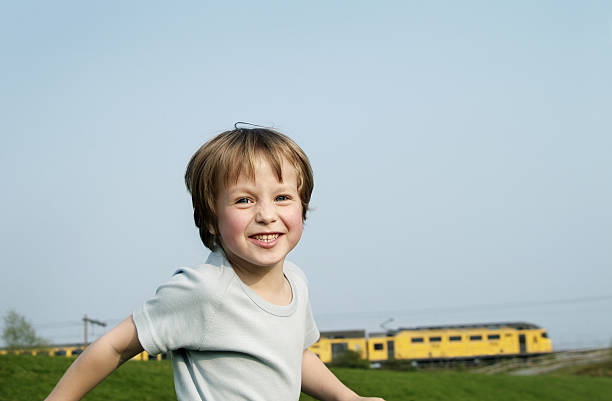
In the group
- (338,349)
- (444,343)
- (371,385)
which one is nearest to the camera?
(371,385)

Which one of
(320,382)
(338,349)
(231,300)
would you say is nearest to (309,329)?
(320,382)

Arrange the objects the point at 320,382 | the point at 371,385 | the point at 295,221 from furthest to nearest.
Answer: the point at 371,385
the point at 320,382
the point at 295,221

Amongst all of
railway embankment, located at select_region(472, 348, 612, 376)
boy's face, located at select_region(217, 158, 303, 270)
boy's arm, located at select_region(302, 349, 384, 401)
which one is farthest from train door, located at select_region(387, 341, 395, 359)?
boy's face, located at select_region(217, 158, 303, 270)

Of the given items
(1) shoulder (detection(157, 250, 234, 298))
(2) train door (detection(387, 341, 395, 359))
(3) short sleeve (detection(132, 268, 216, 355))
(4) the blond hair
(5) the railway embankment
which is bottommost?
(3) short sleeve (detection(132, 268, 216, 355))

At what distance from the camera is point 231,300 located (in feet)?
5.82

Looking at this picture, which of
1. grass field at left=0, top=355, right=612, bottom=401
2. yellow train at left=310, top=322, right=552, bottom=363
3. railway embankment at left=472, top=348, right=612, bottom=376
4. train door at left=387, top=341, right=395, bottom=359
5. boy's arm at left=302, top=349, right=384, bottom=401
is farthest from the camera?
train door at left=387, top=341, right=395, bottom=359

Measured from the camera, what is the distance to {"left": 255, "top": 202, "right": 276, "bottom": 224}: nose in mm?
1769

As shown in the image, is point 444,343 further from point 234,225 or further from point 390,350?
point 234,225

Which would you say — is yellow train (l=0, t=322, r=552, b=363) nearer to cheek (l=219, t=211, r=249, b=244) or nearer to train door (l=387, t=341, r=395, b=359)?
train door (l=387, t=341, r=395, b=359)

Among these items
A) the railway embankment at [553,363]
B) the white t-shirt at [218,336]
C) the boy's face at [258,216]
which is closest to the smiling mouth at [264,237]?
the boy's face at [258,216]

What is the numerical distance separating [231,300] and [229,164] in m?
0.35

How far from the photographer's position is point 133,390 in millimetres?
7207

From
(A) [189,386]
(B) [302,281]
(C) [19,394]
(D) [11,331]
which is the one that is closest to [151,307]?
(A) [189,386]

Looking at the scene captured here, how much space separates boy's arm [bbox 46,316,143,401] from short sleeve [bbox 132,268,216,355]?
0.04 metres
